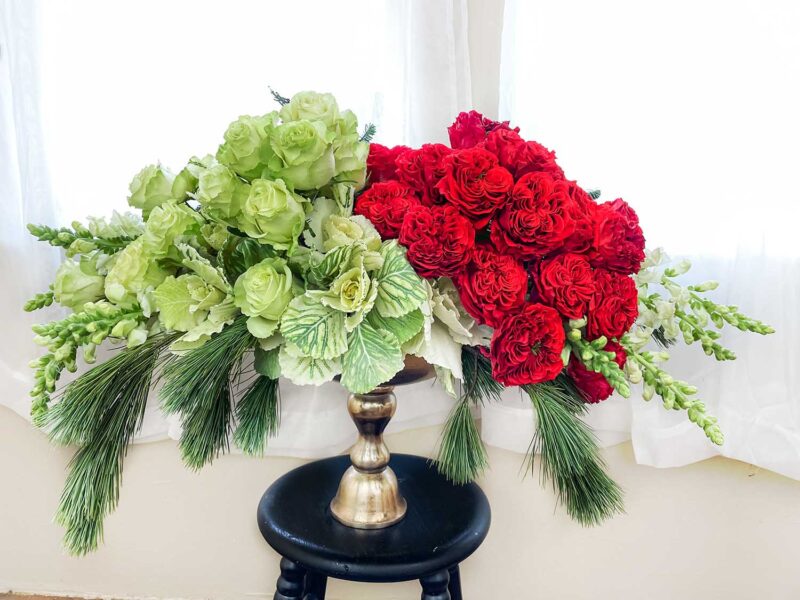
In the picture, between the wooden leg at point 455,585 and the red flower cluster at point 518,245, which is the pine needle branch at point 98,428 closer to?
the red flower cluster at point 518,245

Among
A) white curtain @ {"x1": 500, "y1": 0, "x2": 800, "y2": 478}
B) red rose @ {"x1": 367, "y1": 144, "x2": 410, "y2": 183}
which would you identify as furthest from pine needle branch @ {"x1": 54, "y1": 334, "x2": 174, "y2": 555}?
white curtain @ {"x1": 500, "y1": 0, "x2": 800, "y2": 478}

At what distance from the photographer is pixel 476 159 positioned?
2.35 ft

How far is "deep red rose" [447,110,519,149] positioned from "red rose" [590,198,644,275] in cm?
19

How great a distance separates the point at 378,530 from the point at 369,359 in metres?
0.35

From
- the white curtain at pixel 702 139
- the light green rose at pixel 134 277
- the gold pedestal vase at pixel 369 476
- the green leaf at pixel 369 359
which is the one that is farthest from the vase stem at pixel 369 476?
the white curtain at pixel 702 139

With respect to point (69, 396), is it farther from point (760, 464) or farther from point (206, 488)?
point (760, 464)

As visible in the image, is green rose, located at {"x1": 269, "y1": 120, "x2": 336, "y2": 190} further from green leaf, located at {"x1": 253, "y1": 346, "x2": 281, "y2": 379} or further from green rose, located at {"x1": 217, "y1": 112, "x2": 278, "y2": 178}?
green leaf, located at {"x1": 253, "y1": 346, "x2": 281, "y2": 379}

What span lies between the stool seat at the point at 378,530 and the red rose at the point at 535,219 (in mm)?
431

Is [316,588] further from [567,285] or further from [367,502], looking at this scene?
[567,285]

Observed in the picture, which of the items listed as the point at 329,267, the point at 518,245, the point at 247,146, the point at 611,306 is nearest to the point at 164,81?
the point at 247,146

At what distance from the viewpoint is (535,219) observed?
69 centimetres

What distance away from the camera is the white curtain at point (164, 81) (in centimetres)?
108

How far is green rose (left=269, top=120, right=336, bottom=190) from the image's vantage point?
700 mm

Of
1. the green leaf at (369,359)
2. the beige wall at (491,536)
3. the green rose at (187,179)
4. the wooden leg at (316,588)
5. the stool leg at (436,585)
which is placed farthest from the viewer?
the beige wall at (491,536)
